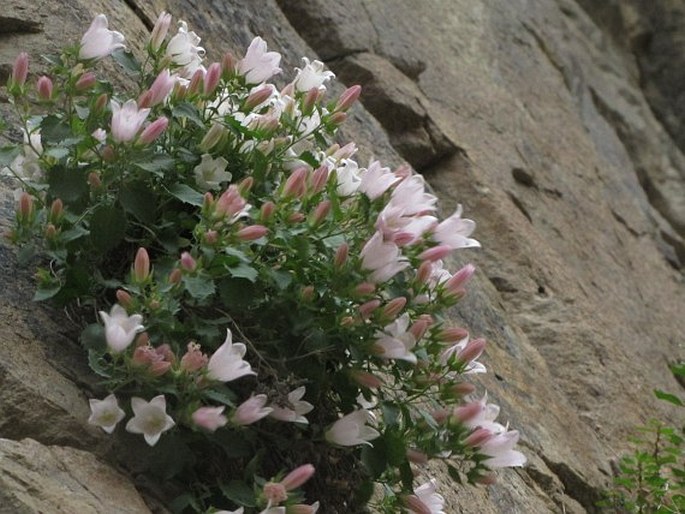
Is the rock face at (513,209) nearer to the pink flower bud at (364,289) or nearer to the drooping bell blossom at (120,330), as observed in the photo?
the drooping bell blossom at (120,330)

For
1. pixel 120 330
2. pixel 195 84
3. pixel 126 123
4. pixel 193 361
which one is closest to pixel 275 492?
pixel 193 361

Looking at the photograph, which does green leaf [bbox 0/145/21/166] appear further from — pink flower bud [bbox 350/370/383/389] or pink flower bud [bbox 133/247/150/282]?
pink flower bud [bbox 350/370/383/389]

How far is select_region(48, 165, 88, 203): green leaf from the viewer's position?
219 centimetres

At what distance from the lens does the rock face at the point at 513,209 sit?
7.26 feet

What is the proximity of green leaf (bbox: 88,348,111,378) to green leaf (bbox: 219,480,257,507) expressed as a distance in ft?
0.89

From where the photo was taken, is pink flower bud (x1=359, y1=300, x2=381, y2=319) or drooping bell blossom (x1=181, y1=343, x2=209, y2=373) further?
pink flower bud (x1=359, y1=300, x2=381, y2=319)

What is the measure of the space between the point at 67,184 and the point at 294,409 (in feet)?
1.88

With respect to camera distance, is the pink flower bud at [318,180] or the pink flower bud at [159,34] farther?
the pink flower bud at [159,34]

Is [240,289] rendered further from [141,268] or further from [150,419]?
[150,419]

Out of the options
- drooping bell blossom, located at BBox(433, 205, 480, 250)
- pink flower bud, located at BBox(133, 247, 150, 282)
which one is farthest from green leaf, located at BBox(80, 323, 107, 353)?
drooping bell blossom, located at BBox(433, 205, 480, 250)

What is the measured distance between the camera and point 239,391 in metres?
2.18

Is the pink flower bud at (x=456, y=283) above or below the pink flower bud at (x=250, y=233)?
above

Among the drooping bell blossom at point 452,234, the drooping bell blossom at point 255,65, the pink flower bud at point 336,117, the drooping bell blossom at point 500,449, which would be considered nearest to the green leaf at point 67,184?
the drooping bell blossom at point 255,65

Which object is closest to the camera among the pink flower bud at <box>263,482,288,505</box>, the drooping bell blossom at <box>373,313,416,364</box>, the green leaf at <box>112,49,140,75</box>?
the pink flower bud at <box>263,482,288,505</box>
